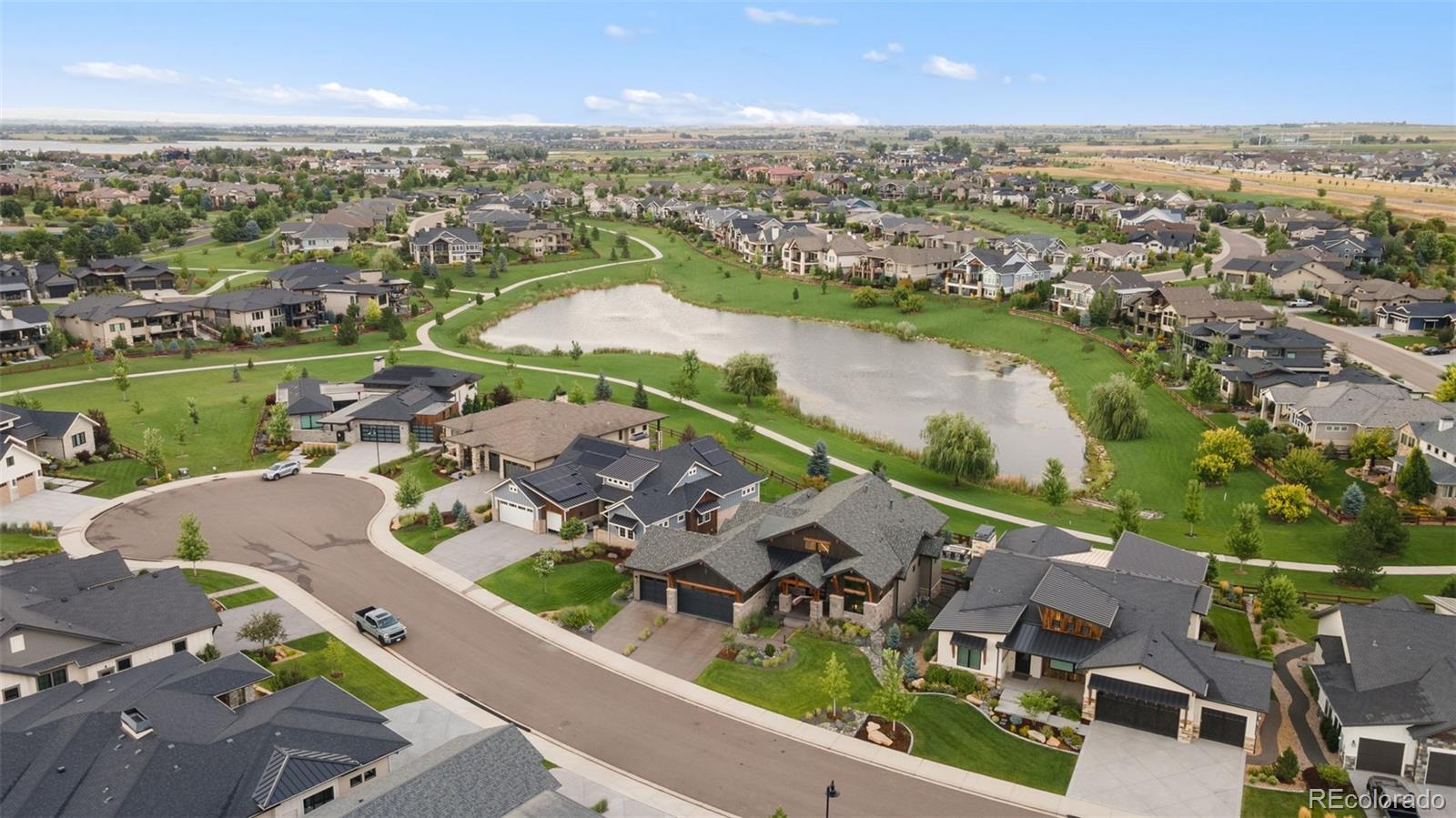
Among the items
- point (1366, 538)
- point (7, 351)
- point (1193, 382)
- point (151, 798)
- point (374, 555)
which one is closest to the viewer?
point (151, 798)

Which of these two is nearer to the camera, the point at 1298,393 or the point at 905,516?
the point at 905,516

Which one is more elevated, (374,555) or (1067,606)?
(1067,606)

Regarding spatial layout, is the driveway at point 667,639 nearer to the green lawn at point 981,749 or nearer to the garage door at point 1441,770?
the green lawn at point 981,749

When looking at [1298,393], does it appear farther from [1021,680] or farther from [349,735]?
[349,735]

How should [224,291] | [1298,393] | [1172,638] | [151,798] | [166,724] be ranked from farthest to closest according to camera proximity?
1. [224,291]
2. [1298,393]
3. [1172,638]
4. [166,724]
5. [151,798]

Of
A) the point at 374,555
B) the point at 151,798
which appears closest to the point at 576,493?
the point at 374,555

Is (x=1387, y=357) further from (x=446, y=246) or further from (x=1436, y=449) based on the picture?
(x=446, y=246)

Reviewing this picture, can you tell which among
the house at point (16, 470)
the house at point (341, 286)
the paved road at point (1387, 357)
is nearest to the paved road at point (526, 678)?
the house at point (16, 470)

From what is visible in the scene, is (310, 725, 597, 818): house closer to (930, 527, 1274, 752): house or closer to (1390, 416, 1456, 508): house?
(930, 527, 1274, 752): house
